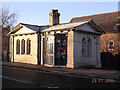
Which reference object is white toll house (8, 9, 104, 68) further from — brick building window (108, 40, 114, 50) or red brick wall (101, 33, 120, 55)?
brick building window (108, 40, 114, 50)

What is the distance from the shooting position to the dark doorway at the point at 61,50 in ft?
52.6

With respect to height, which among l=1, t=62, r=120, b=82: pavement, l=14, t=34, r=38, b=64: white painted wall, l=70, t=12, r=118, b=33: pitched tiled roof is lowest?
l=1, t=62, r=120, b=82: pavement

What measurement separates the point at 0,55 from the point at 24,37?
20.4ft

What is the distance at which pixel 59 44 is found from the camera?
1630 cm

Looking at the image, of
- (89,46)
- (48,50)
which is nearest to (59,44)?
A: (48,50)

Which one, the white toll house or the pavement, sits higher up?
the white toll house

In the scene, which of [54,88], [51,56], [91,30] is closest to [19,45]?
[51,56]

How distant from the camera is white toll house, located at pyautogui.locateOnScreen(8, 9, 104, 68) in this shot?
50.9 ft

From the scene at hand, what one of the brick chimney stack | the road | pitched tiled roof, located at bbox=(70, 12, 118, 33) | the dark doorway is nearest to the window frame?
the brick chimney stack

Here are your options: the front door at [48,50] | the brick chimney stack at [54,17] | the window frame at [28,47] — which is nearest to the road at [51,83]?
the front door at [48,50]

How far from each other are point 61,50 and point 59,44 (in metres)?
0.65

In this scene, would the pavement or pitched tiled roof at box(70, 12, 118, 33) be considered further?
pitched tiled roof at box(70, 12, 118, 33)

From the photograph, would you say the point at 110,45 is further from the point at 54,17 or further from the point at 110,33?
the point at 54,17

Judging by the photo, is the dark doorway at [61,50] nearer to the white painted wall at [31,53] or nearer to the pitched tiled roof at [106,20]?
the white painted wall at [31,53]
